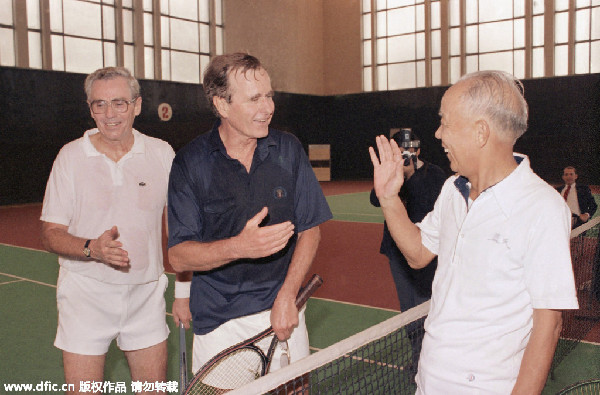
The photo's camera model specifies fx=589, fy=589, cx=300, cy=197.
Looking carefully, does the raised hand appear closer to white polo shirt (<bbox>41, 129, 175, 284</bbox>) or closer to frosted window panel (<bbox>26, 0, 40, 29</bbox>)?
white polo shirt (<bbox>41, 129, 175, 284</bbox>)

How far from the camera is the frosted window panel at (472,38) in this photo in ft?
87.9

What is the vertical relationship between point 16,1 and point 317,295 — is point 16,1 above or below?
above

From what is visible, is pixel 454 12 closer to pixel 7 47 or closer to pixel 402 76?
pixel 402 76

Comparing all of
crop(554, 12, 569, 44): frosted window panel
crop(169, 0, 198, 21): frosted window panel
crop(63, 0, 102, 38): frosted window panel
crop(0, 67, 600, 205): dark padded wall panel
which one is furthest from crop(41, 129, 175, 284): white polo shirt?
crop(554, 12, 569, 44): frosted window panel

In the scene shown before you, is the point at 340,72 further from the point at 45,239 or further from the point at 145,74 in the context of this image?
the point at 45,239

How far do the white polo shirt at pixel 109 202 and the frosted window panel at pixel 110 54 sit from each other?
65.7 ft

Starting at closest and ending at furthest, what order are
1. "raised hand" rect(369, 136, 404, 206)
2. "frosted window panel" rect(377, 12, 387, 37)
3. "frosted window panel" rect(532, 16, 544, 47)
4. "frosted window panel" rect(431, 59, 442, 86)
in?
"raised hand" rect(369, 136, 404, 206) < "frosted window panel" rect(532, 16, 544, 47) < "frosted window panel" rect(431, 59, 442, 86) < "frosted window panel" rect(377, 12, 387, 37)

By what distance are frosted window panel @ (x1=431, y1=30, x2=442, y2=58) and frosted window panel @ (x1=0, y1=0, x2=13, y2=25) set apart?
17959 millimetres

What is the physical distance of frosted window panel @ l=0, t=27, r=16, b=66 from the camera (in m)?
18.6

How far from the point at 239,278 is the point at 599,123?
81.9ft

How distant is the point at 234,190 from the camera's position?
8.77ft

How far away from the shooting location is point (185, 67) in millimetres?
24516

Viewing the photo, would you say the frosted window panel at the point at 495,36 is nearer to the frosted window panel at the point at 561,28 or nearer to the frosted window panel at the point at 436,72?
the frosted window panel at the point at 561,28

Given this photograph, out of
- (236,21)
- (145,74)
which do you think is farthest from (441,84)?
(145,74)
